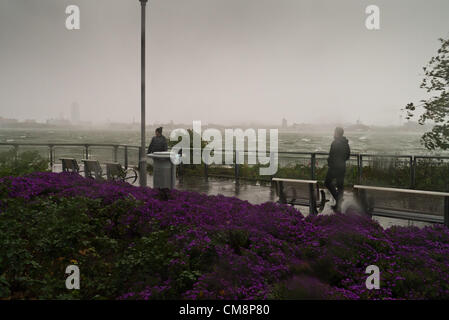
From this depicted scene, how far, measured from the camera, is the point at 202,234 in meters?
4.58

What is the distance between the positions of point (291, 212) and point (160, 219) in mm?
2061

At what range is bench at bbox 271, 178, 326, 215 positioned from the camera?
23.4 feet

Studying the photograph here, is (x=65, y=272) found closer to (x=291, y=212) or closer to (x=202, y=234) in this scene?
(x=202, y=234)

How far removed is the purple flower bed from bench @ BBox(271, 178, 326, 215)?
1254 mm

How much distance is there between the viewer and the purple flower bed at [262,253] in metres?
3.33

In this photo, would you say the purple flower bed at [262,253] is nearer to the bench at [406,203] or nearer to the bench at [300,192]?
the bench at [406,203]

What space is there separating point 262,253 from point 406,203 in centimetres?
333

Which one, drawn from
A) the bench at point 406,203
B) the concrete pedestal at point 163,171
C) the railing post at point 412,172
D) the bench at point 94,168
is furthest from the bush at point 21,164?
the railing post at point 412,172

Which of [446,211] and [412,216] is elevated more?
[446,211]

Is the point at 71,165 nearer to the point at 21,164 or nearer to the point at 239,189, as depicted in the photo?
the point at 21,164

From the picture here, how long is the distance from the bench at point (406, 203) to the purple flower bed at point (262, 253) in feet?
3.74

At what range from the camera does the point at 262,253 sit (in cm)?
420

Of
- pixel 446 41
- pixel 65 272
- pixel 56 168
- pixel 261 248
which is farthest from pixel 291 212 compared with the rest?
pixel 56 168

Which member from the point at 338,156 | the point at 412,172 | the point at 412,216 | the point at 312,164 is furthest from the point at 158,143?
the point at 412,216
